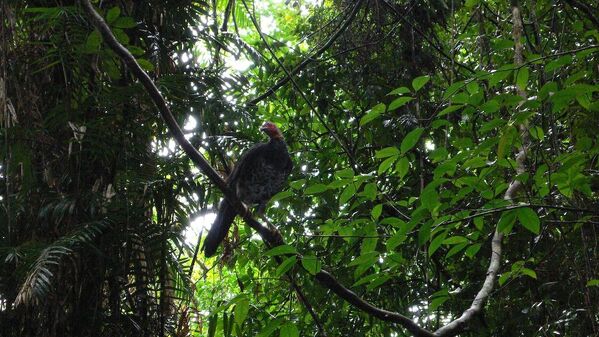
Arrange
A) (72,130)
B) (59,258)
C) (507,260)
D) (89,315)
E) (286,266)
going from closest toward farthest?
(286,266) → (59,258) → (89,315) → (72,130) → (507,260)

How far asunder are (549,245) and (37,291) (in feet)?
9.58

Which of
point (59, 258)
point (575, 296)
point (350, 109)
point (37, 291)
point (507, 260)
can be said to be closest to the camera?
point (37, 291)

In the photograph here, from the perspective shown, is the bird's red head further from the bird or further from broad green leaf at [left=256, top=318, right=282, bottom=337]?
broad green leaf at [left=256, top=318, right=282, bottom=337]

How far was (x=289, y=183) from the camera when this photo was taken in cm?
329

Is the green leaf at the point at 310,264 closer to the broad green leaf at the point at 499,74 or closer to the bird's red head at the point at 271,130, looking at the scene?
the broad green leaf at the point at 499,74

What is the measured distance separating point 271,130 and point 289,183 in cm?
156

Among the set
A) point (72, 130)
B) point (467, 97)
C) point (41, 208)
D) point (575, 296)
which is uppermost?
point (72, 130)

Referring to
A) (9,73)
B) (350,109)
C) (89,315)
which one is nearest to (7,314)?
(89,315)

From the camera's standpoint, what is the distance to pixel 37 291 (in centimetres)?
250

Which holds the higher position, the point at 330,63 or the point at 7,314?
the point at 330,63

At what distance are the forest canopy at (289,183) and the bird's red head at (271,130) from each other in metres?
0.16

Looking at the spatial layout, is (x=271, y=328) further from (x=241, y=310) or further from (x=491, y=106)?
(x=491, y=106)

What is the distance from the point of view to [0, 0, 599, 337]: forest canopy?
2.28 metres

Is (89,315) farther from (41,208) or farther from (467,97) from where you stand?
(467,97)
